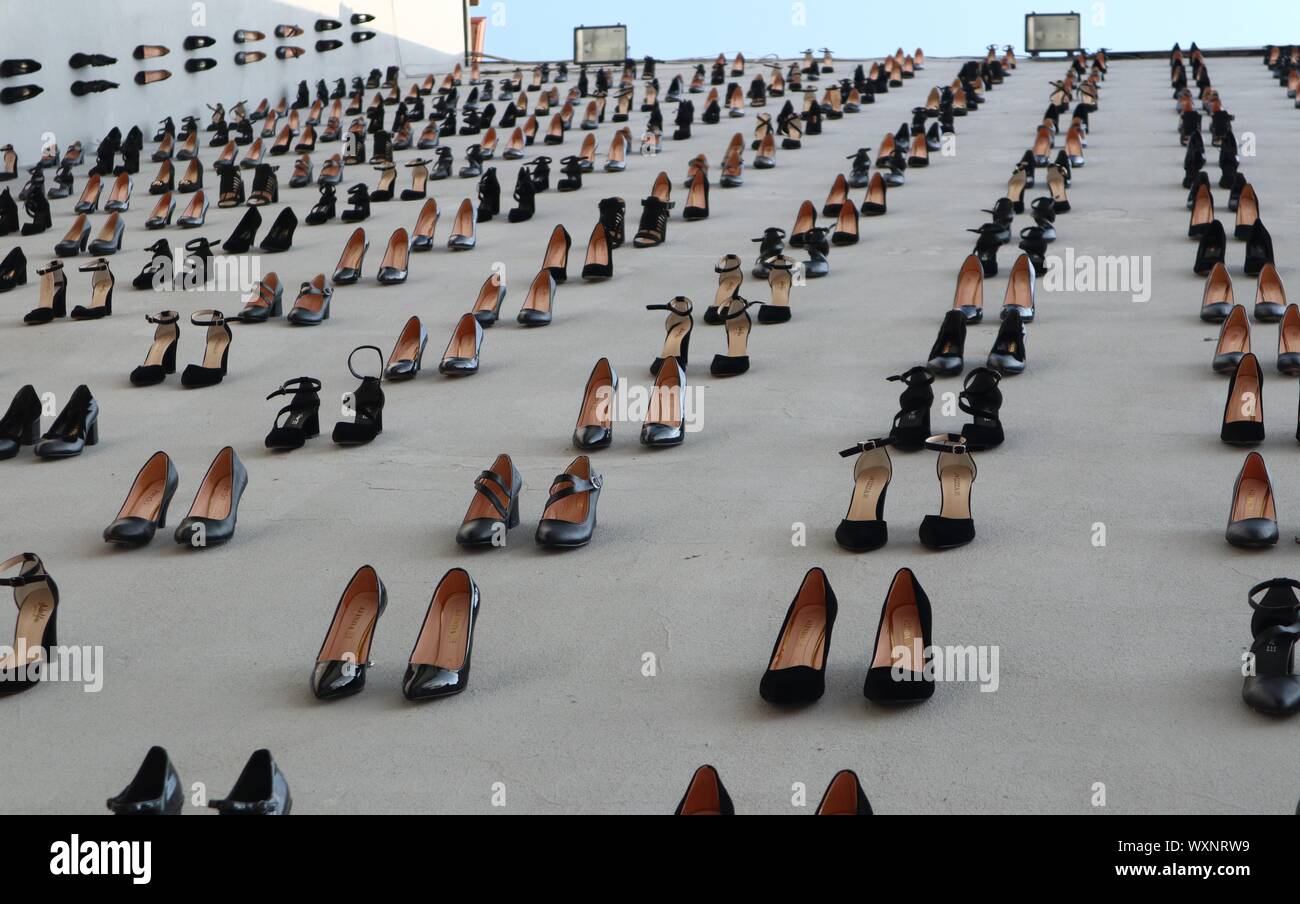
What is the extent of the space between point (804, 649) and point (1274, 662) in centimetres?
127

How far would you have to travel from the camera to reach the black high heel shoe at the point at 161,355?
764 centimetres

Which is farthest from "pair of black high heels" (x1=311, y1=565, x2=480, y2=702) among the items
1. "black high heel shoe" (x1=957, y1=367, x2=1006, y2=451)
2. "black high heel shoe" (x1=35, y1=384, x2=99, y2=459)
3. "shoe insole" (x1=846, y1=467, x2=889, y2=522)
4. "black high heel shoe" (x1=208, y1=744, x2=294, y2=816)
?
"black high heel shoe" (x1=35, y1=384, x2=99, y2=459)

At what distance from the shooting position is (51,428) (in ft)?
21.5

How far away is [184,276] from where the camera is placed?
9969mm

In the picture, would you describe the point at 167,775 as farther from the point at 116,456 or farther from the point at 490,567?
the point at 116,456

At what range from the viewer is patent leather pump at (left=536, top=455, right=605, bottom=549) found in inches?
200

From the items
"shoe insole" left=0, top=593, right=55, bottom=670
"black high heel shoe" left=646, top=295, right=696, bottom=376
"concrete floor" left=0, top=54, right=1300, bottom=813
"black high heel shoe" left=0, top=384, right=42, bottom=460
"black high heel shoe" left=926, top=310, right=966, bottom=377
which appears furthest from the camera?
"black high heel shoe" left=646, top=295, right=696, bottom=376

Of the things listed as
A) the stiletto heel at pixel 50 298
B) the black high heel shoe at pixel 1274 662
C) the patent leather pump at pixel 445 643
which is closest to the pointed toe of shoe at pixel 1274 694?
the black high heel shoe at pixel 1274 662

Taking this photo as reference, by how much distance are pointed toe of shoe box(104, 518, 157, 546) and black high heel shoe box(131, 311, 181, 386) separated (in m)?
2.47

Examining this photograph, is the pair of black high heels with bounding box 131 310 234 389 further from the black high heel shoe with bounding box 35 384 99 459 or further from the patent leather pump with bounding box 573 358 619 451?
the patent leather pump with bounding box 573 358 619 451

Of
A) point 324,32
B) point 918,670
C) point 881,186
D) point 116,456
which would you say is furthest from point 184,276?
point 324,32

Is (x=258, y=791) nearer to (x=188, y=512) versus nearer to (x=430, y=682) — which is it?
(x=430, y=682)

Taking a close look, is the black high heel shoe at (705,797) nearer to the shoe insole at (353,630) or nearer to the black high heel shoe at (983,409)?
the shoe insole at (353,630)

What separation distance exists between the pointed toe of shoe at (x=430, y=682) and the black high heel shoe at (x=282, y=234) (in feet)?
24.4
